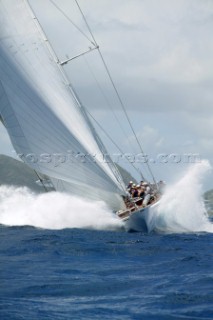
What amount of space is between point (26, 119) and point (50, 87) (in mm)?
1973

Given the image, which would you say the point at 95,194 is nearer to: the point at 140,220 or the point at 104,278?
the point at 140,220

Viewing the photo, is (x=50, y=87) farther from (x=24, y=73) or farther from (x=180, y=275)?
(x=180, y=275)

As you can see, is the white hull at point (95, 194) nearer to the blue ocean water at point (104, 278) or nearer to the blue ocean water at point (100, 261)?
the blue ocean water at point (100, 261)

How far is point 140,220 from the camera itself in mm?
27906

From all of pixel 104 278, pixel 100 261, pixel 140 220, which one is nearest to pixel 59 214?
pixel 140 220

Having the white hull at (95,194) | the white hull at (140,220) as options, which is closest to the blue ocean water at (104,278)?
the white hull at (140,220)

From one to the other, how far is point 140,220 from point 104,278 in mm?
12758

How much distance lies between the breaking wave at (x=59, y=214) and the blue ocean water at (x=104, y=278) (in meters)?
5.02

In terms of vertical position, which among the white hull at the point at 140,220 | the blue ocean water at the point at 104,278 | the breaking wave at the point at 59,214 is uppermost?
the breaking wave at the point at 59,214

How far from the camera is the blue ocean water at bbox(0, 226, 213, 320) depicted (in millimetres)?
11844

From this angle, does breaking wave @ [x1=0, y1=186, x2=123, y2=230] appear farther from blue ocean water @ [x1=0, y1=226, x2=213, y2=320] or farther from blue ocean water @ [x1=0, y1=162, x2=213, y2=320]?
blue ocean water @ [x1=0, y1=226, x2=213, y2=320]

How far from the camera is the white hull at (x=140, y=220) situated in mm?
27641

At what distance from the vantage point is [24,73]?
2694 centimetres

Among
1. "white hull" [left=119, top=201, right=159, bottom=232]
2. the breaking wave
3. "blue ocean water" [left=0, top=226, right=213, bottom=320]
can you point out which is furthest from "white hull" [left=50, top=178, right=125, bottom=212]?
"blue ocean water" [left=0, top=226, right=213, bottom=320]
